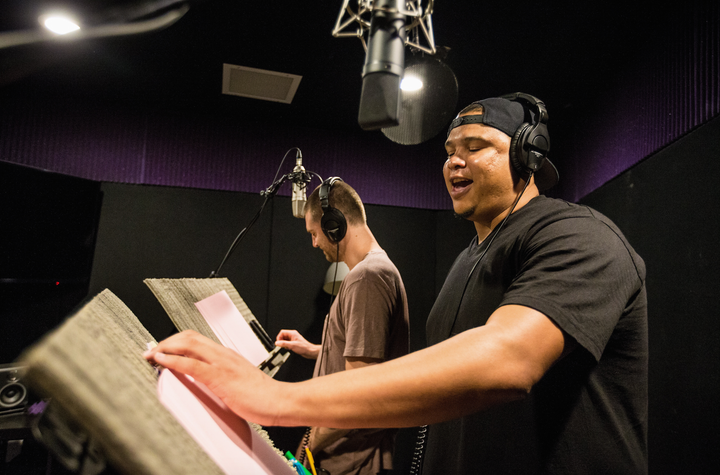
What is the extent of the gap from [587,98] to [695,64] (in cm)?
112

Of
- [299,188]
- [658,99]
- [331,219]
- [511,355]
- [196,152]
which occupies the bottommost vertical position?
[511,355]

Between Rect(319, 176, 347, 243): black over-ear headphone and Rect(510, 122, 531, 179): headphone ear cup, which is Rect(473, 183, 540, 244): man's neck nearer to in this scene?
Rect(510, 122, 531, 179): headphone ear cup

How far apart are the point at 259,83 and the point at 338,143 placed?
1044 millimetres

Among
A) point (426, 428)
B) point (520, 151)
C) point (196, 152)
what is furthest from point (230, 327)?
point (196, 152)

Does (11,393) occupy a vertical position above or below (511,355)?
below

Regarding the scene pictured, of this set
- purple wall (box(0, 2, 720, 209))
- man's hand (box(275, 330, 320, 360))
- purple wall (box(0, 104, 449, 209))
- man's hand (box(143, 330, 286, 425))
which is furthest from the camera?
purple wall (box(0, 104, 449, 209))

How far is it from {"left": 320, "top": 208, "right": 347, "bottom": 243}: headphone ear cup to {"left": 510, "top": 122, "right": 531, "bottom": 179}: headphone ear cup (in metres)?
0.86

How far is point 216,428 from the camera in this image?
39 centimetres

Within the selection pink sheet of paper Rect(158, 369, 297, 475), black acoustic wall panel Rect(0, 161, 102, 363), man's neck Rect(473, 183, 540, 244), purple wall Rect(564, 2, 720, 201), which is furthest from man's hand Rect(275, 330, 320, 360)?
purple wall Rect(564, 2, 720, 201)

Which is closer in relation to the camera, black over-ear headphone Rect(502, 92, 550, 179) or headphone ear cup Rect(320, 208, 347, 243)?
black over-ear headphone Rect(502, 92, 550, 179)

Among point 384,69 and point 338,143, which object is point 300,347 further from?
point 338,143

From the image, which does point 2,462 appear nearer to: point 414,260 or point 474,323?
point 474,323

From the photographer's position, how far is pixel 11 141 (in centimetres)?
296

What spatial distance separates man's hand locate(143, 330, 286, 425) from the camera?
17.6 inches
